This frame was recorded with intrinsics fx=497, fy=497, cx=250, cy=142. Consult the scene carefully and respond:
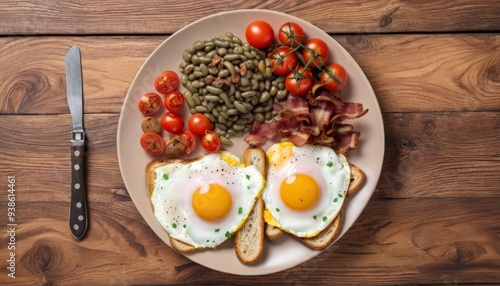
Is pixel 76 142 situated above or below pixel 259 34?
above

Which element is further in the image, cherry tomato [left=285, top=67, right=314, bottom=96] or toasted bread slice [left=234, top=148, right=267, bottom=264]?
toasted bread slice [left=234, top=148, right=267, bottom=264]

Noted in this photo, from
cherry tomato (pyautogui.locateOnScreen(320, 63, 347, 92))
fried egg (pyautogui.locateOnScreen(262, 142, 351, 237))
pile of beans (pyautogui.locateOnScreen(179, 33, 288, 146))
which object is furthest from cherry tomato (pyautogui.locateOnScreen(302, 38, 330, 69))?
fried egg (pyautogui.locateOnScreen(262, 142, 351, 237))

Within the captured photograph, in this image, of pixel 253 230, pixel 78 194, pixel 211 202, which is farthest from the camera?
pixel 78 194

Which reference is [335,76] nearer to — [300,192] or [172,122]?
[300,192]

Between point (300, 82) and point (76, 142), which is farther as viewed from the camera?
point (76, 142)

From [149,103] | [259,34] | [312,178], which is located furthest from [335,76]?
[149,103]

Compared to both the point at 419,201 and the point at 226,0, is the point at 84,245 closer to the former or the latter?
the point at 226,0

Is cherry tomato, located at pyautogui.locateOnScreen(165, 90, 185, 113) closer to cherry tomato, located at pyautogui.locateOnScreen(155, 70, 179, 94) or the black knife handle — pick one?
cherry tomato, located at pyautogui.locateOnScreen(155, 70, 179, 94)
